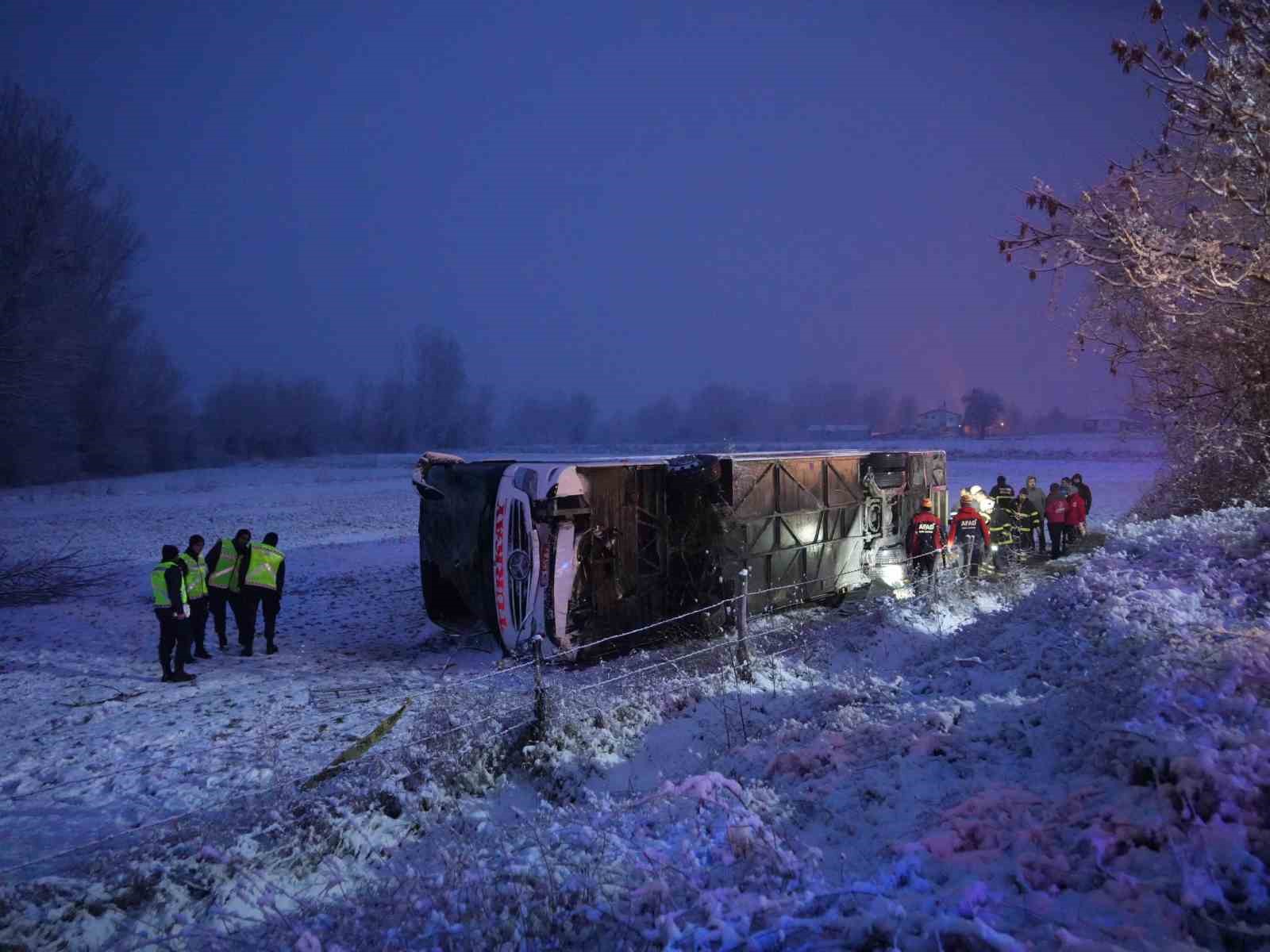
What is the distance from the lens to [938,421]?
98.7 m

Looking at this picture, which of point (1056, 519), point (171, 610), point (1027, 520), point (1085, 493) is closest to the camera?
point (171, 610)

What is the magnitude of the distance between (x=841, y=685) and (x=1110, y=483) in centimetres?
3348

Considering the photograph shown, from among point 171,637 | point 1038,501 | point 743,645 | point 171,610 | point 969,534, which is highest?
point 1038,501

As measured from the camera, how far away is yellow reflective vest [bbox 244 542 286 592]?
9.72m

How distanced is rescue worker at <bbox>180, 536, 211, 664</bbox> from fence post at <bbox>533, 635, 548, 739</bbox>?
18.2 ft

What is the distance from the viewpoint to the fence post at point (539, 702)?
237 inches

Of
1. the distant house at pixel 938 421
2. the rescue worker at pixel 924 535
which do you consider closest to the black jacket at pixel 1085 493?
the rescue worker at pixel 924 535

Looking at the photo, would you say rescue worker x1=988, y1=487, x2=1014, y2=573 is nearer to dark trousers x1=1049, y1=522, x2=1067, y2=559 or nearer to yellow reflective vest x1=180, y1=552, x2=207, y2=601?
dark trousers x1=1049, y1=522, x2=1067, y2=559

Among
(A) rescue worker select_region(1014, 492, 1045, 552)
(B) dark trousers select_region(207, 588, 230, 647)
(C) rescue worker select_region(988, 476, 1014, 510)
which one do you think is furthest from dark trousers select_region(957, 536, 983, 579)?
(B) dark trousers select_region(207, 588, 230, 647)

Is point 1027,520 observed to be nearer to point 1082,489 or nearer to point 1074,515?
point 1074,515

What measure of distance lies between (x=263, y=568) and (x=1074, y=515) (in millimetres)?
16123

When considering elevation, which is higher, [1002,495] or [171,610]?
[1002,495]

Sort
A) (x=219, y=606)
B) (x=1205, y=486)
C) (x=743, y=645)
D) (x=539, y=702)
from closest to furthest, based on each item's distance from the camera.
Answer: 1. (x=539, y=702)
2. (x=743, y=645)
3. (x=219, y=606)
4. (x=1205, y=486)

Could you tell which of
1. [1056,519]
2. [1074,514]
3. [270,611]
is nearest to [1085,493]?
[1074,514]
